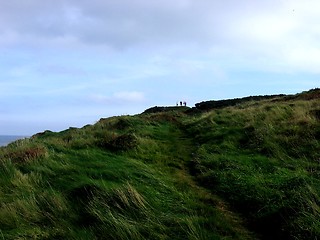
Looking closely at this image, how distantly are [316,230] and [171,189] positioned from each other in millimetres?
3673

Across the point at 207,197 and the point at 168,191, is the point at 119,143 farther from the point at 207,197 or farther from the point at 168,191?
the point at 207,197

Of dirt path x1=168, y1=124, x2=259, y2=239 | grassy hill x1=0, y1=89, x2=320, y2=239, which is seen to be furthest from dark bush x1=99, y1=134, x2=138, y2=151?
dirt path x1=168, y1=124, x2=259, y2=239

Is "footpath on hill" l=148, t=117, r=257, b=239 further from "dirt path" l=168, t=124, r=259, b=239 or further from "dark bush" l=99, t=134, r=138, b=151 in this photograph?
"dark bush" l=99, t=134, r=138, b=151

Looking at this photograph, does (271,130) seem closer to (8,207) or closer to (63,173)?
(63,173)

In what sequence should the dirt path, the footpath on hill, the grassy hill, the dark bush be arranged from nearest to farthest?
the grassy hill → the dirt path → the footpath on hill → the dark bush

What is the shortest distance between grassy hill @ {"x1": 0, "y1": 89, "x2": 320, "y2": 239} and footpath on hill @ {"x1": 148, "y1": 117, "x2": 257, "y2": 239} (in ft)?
Result: 0.11

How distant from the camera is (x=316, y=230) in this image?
19.9ft

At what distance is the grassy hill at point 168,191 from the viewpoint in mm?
6625

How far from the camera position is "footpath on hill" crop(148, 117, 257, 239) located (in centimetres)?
721

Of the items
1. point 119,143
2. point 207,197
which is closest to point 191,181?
point 207,197

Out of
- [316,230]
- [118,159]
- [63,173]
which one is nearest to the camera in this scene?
[316,230]

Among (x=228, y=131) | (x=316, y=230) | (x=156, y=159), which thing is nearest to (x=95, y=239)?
(x=316, y=230)

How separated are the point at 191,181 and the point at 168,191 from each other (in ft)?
5.80

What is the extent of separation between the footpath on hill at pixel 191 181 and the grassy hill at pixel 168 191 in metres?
0.03
